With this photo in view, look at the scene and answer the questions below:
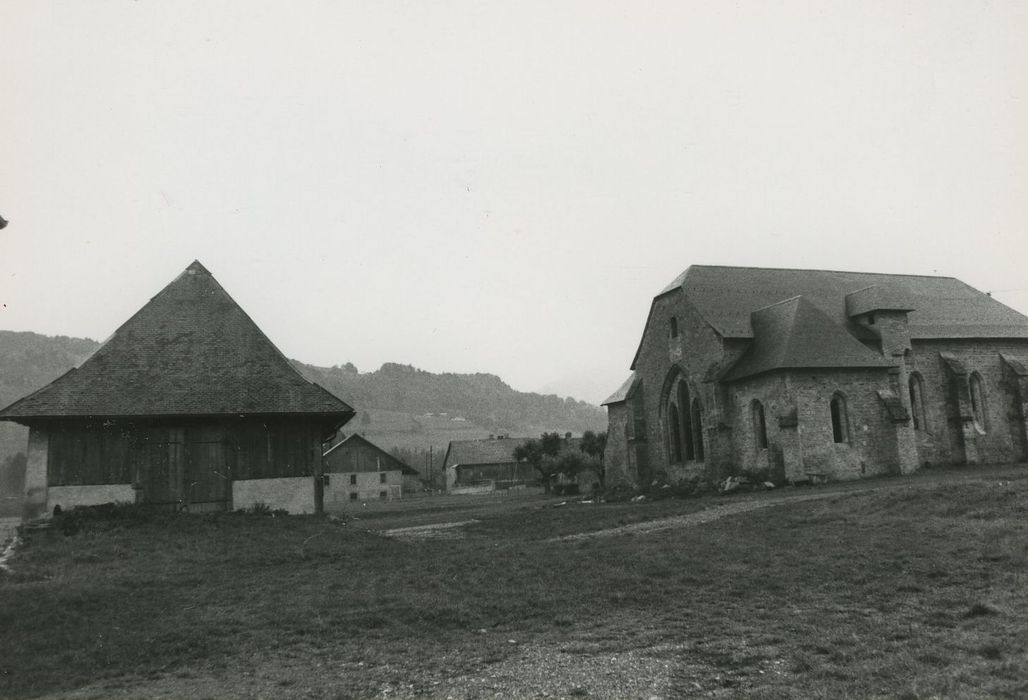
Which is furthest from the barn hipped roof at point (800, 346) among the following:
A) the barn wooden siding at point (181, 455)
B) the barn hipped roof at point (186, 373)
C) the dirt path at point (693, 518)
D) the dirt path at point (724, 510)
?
the barn wooden siding at point (181, 455)

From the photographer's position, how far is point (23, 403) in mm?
19781

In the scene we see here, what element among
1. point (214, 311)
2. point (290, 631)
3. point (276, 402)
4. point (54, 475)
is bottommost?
point (290, 631)

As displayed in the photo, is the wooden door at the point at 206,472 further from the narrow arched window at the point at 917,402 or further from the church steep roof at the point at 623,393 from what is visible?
the narrow arched window at the point at 917,402

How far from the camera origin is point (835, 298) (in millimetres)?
34625

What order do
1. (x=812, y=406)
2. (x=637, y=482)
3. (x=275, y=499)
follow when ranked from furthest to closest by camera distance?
(x=637, y=482), (x=812, y=406), (x=275, y=499)

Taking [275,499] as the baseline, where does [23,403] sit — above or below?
above

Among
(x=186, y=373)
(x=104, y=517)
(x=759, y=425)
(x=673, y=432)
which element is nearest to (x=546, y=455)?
(x=673, y=432)

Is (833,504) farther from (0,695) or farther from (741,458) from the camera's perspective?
(0,695)

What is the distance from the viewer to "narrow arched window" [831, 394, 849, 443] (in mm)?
27859

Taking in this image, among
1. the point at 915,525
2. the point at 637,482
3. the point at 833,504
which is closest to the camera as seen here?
the point at 915,525

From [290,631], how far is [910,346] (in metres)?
31.5

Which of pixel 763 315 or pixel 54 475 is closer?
pixel 54 475

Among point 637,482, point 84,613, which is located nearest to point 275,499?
point 84,613

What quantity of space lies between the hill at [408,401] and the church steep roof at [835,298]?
59786 mm
